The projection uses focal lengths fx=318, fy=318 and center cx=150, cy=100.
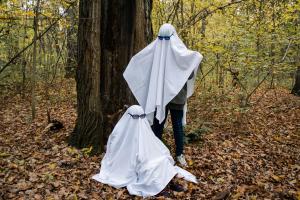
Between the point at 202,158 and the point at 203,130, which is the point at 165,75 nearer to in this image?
the point at 202,158

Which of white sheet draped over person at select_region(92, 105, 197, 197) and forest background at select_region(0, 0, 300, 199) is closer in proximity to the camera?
white sheet draped over person at select_region(92, 105, 197, 197)

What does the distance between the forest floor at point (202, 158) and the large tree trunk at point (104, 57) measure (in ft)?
1.56

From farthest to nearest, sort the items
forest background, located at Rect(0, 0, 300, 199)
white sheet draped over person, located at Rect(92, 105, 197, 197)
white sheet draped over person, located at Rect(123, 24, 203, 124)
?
white sheet draped over person, located at Rect(123, 24, 203, 124) → forest background, located at Rect(0, 0, 300, 199) → white sheet draped over person, located at Rect(92, 105, 197, 197)

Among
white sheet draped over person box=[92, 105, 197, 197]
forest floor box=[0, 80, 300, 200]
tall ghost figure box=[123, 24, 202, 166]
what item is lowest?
forest floor box=[0, 80, 300, 200]

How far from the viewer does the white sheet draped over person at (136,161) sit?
421cm

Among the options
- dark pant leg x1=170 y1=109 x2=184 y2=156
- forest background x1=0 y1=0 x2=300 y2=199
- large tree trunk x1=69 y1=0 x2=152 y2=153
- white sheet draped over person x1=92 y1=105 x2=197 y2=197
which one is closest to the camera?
white sheet draped over person x1=92 y1=105 x2=197 y2=197

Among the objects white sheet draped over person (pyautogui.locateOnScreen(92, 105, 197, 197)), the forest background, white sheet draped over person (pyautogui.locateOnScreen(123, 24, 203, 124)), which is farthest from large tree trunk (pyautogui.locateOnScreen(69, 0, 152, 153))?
white sheet draped over person (pyautogui.locateOnScreen(92, 105, 197, 197))

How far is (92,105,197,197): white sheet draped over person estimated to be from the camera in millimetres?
4211

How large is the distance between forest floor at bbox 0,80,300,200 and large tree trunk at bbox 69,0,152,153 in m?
0.48

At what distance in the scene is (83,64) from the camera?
532 cm

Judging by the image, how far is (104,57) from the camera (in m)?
5.41

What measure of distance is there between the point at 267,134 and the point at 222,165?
2.56 m

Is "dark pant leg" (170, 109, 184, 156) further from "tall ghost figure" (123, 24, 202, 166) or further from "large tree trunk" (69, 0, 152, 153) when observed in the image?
"large tree trunk" (69, 0, 152, 153)

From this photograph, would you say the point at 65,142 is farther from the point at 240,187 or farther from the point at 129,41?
the point at 240,187
